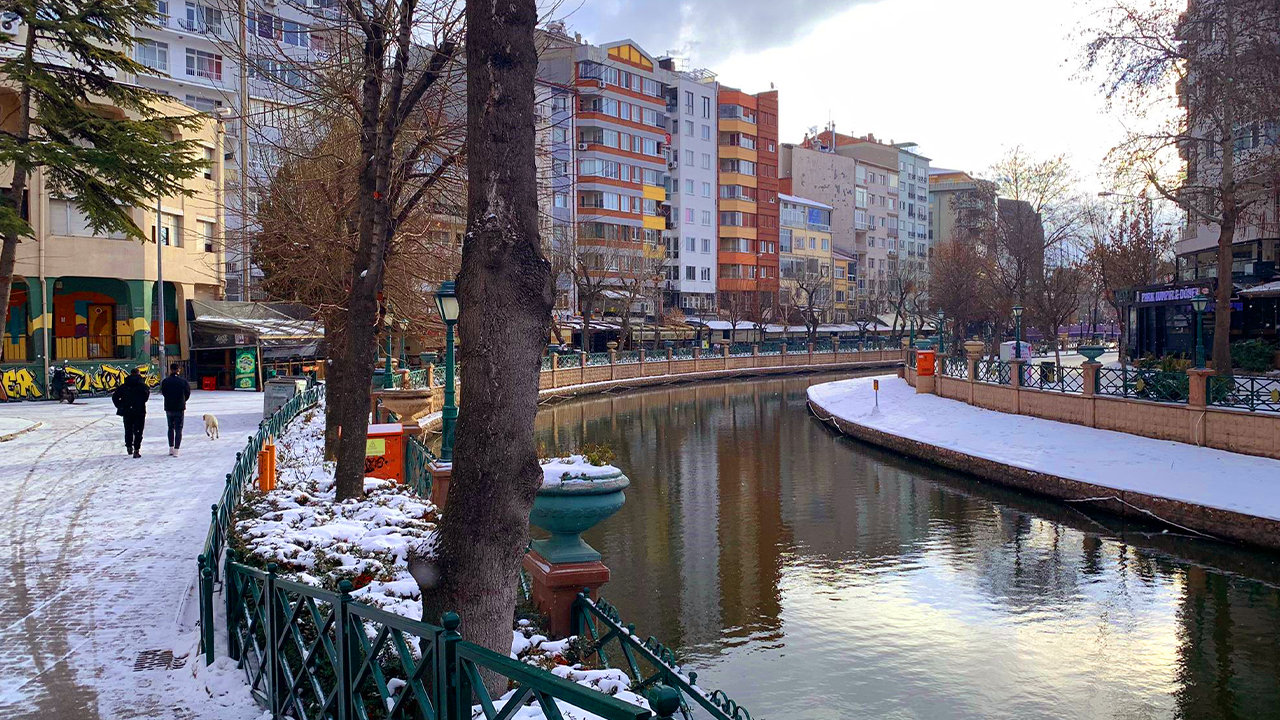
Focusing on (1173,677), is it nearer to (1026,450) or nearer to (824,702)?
(824,702)

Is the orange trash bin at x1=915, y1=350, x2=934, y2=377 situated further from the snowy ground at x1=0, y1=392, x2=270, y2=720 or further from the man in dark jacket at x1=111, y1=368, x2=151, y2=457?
the man in dark jacket at x1=111, y1=368, x2=151, y2=457

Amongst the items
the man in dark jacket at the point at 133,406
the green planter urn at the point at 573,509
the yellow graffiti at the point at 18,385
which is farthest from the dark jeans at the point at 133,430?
the yellow graffiti at the point at 18,385

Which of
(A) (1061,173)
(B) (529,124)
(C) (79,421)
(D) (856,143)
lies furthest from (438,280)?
(D) (856,143)

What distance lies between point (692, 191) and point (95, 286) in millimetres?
48287

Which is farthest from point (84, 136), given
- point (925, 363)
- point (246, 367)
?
point (925, 363)

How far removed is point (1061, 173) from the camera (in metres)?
47.9

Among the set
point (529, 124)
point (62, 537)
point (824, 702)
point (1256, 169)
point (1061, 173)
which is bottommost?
point (824, 702)

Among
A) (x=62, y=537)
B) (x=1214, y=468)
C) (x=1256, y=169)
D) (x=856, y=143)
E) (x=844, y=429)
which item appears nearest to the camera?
(x=62, y=537)

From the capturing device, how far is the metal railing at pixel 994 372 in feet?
93.7

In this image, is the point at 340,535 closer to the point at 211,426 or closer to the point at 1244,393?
the point at 211,426

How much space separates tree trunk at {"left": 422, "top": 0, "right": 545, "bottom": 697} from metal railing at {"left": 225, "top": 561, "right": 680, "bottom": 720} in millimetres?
383

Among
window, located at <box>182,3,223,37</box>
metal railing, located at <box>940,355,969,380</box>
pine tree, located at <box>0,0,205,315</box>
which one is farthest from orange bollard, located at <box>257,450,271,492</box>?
metal railing, located at <box>940,355,969,380</box>

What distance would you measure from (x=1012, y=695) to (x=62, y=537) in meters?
10.8

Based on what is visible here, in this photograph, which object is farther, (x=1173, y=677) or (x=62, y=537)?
(x=62, y=537)
